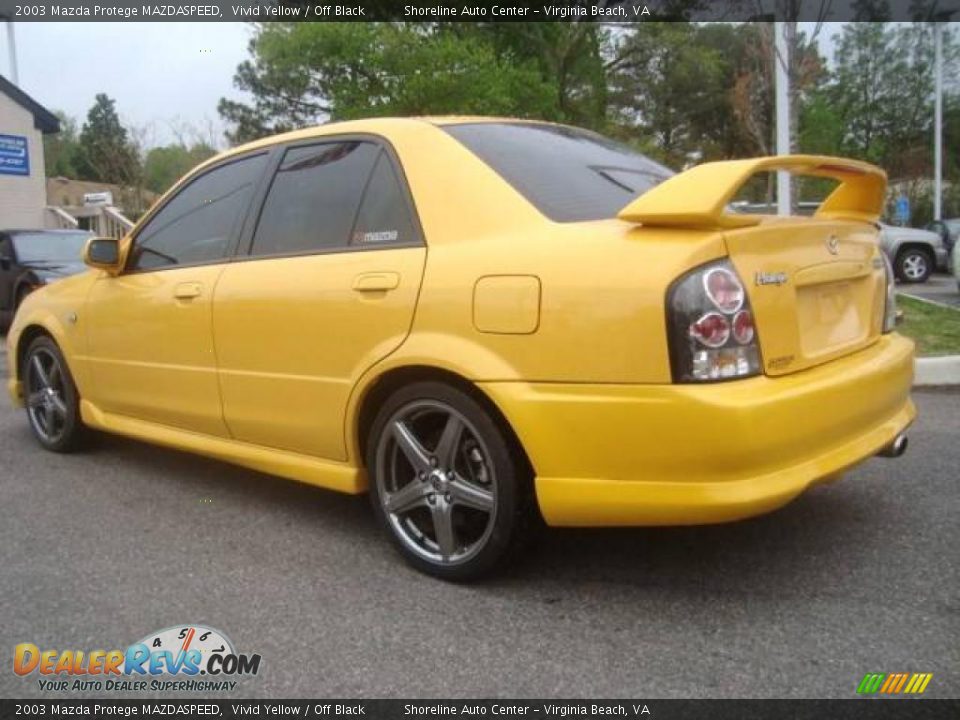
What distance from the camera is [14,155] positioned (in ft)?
62.4

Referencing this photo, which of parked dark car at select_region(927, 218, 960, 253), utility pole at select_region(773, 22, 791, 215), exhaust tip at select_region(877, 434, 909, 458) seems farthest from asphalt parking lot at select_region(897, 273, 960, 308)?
exhaust tip at select_region(877, 434, 909, 458)

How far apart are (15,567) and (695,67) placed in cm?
3178

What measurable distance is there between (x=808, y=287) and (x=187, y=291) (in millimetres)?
2533

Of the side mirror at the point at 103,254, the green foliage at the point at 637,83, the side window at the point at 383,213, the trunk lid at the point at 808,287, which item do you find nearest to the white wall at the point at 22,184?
the green foliage at the point at 637,83

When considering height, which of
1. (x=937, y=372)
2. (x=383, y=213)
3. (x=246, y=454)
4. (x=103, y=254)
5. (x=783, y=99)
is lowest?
(x=937, y=372)

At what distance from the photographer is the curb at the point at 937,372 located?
237 inches

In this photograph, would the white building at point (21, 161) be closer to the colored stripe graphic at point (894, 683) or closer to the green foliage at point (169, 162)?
the green foliage at point (169, 162)

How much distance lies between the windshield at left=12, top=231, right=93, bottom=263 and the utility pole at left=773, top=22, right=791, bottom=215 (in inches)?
323

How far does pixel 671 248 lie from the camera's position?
249cm

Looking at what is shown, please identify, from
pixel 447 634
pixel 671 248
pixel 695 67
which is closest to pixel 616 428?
pixel 671 248

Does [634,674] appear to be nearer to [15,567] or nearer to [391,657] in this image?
[391,657]

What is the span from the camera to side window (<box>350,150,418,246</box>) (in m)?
3.12
